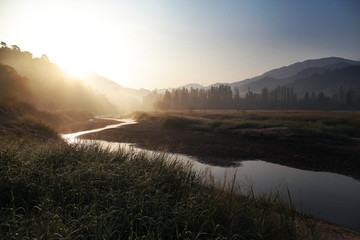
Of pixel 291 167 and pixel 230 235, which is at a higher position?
pixel 230 235

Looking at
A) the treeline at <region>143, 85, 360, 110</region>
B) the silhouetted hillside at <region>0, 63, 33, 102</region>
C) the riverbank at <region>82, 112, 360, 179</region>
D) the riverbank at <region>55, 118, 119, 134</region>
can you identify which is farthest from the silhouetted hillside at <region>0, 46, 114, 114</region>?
the treeline at <region>143, 85, 360, 110</region>

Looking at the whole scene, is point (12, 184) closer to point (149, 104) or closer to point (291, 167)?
point (291, 167)

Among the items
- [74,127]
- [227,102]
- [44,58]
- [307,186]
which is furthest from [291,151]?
[227,102]

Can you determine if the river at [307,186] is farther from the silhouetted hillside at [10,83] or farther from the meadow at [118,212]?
the silhouetted hillside at [10,83]

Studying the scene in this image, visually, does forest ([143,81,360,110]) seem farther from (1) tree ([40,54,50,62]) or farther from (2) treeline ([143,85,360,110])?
(1) tree ([40,54,50,62])

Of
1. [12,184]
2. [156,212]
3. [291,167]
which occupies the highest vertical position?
[12,184]

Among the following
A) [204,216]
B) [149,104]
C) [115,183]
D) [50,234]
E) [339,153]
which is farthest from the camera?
[149,104]

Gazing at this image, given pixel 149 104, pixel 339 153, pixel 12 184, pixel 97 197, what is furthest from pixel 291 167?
pixel 149 104

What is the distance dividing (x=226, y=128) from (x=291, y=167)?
14.5 metres

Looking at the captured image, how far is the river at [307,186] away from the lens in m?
6.03

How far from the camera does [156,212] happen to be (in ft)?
12.3

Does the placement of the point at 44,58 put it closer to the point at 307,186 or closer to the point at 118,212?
the point at 118,212

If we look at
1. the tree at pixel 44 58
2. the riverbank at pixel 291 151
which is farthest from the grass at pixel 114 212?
the tree at pixel 44 58

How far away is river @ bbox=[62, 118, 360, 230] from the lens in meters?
6.03
